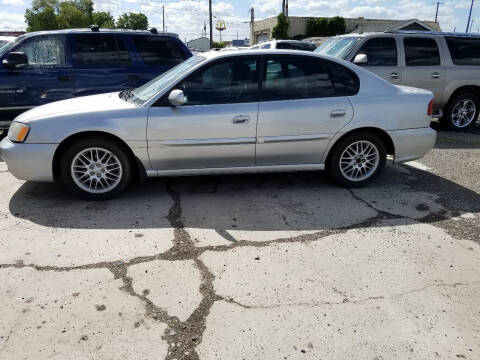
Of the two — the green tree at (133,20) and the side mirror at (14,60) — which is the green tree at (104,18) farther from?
the side mirror at (14,60)

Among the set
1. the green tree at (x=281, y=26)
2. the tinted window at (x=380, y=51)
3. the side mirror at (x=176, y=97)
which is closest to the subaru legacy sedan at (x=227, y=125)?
the side mirror at (x=176, y=97)

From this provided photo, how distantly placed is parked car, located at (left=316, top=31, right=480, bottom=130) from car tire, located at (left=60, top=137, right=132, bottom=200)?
4920 mm

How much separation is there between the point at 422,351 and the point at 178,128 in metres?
2.97

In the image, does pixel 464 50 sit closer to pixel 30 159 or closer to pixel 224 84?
pixel 224 84

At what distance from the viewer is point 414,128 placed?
15.7 ft

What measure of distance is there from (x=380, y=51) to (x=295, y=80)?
390 cm

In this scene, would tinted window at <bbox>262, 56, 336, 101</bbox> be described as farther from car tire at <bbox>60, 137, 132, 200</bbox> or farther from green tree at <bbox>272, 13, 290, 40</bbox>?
green tree at <bbox>272, 13, 290, 40</bbox>

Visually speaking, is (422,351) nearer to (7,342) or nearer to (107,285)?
(107,285)

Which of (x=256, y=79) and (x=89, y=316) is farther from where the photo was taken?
(x=256, y=79)

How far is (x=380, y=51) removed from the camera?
24.9 ft

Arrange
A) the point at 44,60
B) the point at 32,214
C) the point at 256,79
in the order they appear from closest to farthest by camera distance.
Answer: the point at 32,214 < the point at 256,79 < the point at 44,60

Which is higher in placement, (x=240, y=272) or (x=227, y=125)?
(x=227, y=125)

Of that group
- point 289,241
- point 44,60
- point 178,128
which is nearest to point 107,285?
point 289,241

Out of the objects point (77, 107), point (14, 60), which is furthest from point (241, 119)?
point (14, 60)
